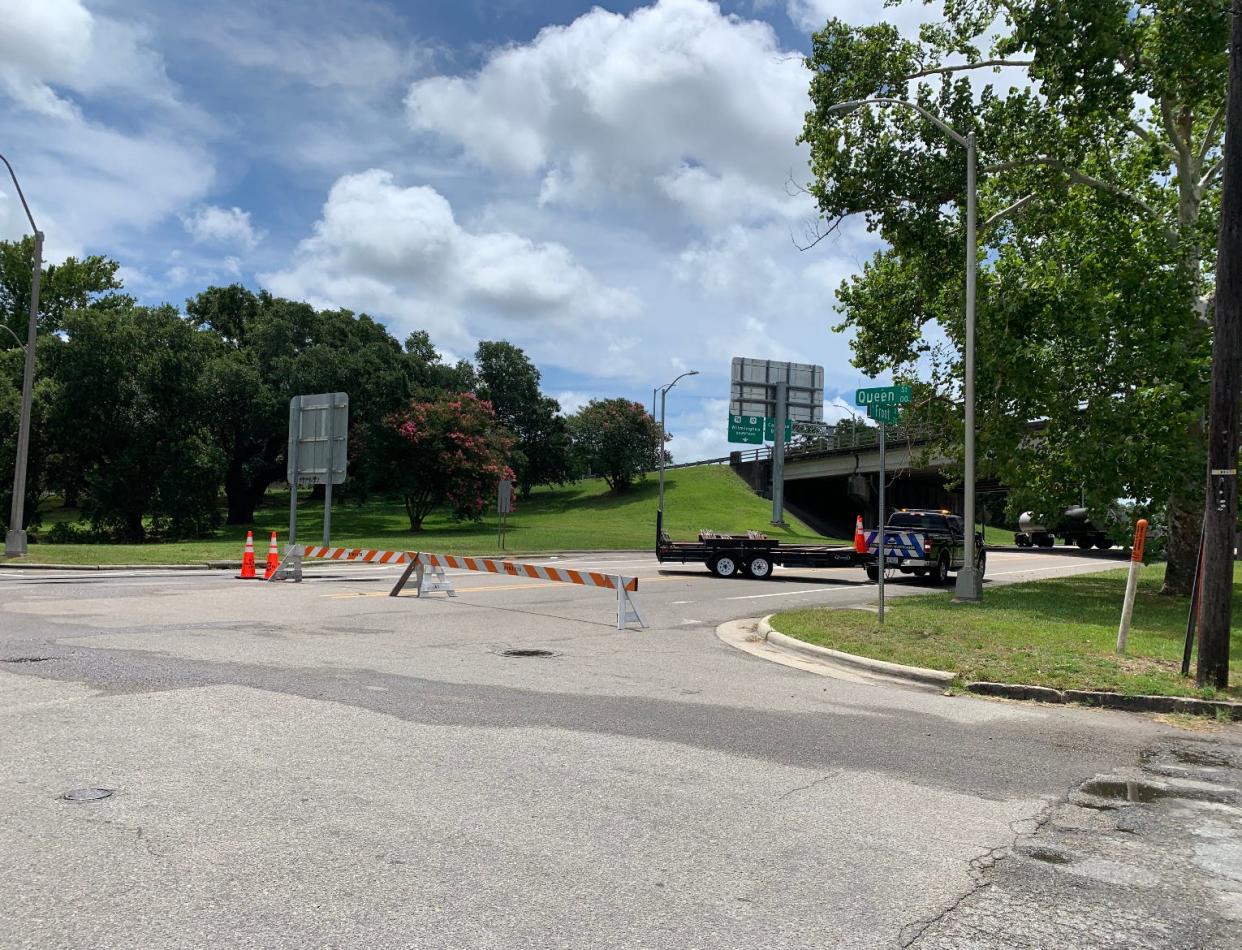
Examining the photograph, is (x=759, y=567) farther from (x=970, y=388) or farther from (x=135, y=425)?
(x=135, y=425)

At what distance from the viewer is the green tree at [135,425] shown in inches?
1661

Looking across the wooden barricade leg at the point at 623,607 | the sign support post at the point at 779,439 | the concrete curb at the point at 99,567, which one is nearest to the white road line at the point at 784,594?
the wooden barricade leg at the point at 623,607

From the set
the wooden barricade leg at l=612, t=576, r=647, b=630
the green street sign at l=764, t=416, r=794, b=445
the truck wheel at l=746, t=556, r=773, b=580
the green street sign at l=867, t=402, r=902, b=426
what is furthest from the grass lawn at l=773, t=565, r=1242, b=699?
the green street sign at l=764, t=416, r=794, b=445

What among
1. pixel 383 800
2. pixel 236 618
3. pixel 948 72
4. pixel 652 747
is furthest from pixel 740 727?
pixel 948 72

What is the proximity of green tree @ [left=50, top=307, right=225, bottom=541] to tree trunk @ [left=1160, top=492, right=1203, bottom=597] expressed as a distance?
38.9 m

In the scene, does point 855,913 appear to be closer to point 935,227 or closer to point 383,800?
point 383,800

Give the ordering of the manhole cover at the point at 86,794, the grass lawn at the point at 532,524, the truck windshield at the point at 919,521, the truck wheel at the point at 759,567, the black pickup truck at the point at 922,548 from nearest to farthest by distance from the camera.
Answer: the manhole cover at the point at 86,794 < the black pickup truck at the point at 922,548 < the truck wheel at the point at 759,567 < the truck windshield at the point at 919,521 < the grass lawn at the point at 532,524

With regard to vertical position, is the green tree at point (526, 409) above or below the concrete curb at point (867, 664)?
above

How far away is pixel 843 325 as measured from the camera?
84.6 ft

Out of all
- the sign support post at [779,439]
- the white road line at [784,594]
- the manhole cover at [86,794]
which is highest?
the sign support post at [779,439]

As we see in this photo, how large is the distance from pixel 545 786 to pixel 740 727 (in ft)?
7.72

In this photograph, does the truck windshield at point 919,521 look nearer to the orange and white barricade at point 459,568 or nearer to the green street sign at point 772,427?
the orange and white barricade at point 459,568

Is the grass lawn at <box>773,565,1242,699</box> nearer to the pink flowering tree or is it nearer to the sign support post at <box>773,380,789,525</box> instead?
the pink flowering tree

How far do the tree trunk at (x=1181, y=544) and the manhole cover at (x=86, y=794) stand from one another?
2076 centimetres
